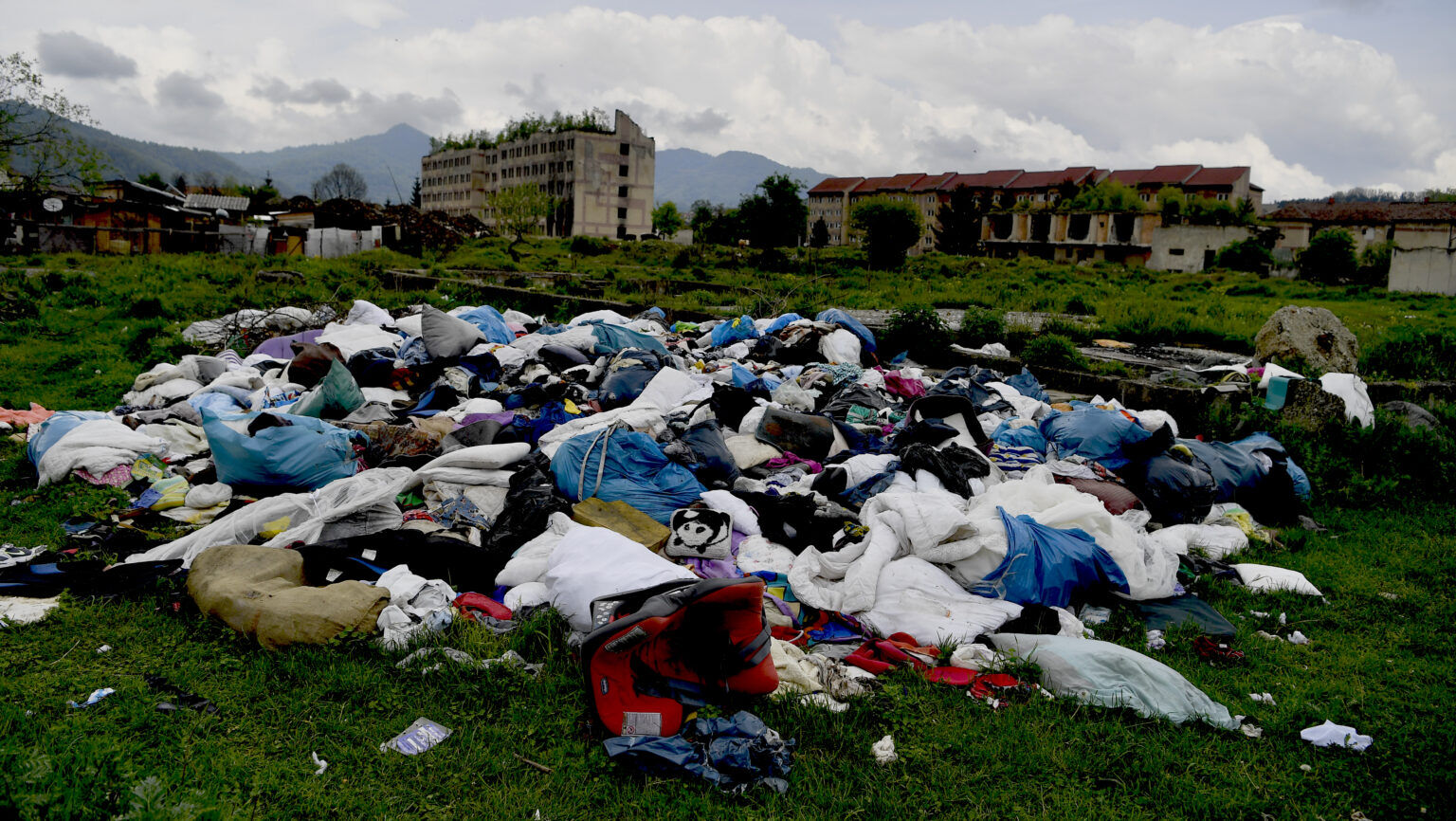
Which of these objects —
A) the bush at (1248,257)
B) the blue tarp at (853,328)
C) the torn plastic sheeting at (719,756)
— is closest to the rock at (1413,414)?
the blue tarp at (853,328)

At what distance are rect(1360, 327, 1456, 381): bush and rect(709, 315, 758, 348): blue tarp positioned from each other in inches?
247

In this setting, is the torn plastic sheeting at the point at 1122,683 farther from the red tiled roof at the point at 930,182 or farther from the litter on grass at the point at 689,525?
the red tiled roof at the point at 930,182

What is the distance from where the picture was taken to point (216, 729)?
2.65 metres

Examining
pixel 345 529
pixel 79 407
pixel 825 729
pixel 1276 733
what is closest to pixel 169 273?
pixel 79 407

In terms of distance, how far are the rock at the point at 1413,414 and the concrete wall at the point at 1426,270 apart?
86.5 feet

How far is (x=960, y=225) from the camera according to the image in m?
54.4

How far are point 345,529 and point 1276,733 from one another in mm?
3959

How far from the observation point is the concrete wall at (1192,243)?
143 ft

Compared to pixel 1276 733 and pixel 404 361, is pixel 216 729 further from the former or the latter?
pixel 404 361

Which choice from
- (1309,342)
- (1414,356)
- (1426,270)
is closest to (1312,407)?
(1309,342)

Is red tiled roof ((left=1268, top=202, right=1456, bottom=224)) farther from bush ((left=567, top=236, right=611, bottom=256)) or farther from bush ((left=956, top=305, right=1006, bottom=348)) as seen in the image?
bush ((left=956, top=305, right=1006, bottom=348))

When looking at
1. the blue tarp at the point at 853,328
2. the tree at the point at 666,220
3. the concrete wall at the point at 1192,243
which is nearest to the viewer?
the blue tarp at the point at 853,328

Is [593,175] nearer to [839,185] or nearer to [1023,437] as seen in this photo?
[839,185]

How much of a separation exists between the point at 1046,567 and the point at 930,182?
8109cm
